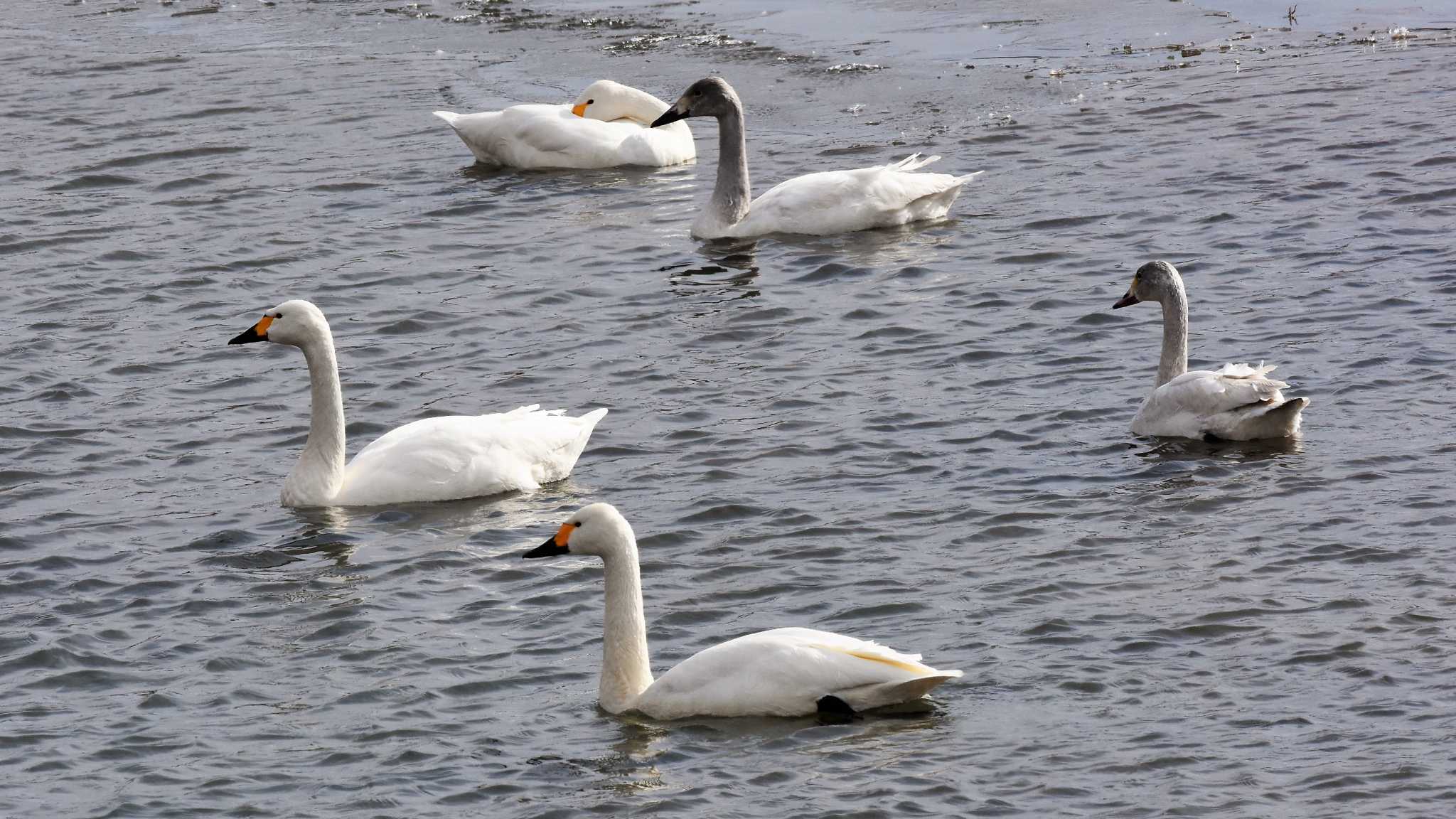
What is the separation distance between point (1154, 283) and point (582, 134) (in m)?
7.58

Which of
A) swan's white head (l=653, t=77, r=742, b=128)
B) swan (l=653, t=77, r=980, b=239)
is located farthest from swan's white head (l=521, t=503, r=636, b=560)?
swan's white head (l=653, t=77, r=742, b=128)

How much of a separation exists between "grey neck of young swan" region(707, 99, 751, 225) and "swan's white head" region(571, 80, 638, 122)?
2.28 meters

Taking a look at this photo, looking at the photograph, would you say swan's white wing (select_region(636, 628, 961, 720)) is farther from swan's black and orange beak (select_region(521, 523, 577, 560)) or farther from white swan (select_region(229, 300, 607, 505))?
white swan (select_region(229, 300, 607, 505))

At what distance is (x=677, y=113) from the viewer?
58.1ft

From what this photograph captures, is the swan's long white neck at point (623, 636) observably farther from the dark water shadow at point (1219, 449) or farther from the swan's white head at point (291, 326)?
the dark water shadow at point (1219, 449)

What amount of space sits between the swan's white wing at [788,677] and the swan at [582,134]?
10.9 metres

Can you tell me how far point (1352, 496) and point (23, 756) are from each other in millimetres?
6289

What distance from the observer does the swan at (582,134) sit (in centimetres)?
1864

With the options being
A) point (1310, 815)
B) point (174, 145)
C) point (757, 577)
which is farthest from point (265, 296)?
point (1310, 815)

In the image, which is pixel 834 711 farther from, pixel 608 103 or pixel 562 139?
pixel 608 103

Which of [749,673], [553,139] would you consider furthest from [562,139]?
[749,673]

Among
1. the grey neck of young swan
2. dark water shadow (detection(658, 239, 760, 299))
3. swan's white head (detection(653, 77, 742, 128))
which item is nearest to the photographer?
dark water shadow (detection(658, 239, 760, 299))

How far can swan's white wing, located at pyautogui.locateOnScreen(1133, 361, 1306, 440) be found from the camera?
1132 cm

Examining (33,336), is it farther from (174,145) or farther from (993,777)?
(993,777)
